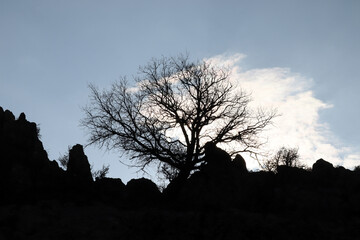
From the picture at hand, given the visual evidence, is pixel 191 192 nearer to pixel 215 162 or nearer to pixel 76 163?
pixel 215 162

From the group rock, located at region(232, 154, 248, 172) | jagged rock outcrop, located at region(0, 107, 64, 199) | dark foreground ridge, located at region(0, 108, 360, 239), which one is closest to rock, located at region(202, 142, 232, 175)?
dark foreground ridge, located at region(0, 108, 360, 239)

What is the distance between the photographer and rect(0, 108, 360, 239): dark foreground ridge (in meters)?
14.3

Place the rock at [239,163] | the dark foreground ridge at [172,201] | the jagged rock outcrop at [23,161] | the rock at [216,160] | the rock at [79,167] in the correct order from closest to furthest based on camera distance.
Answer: the dark foreground ridge at [172,201]
the jagged rock outcrop at [23,161]
the rock at [216,160]
the rock at [79,167]
the rock at [239,163]

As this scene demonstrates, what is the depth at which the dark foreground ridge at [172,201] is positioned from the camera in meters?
14.3

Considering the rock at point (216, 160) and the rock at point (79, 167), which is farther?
the rock at point (79, 167)

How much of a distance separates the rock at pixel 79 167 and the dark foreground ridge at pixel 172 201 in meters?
0.06

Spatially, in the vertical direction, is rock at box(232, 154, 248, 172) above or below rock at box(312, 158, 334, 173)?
below

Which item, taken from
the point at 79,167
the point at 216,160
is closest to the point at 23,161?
the point at 79,167

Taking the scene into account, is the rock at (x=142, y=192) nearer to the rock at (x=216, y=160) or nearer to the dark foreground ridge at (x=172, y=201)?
the dark foreground ridge at (x=172, y=201)

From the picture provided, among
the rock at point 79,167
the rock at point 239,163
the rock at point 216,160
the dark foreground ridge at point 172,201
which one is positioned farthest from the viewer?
the rock at point 239,163

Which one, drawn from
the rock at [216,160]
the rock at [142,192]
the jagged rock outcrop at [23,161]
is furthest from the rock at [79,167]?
the rock at [216,160]

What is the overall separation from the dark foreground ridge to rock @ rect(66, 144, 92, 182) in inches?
2.5

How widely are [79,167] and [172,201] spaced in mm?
6194

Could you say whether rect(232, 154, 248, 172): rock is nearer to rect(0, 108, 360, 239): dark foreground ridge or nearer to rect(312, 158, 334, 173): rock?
rect(0, 108, 360, 239): dark foreground ridge
